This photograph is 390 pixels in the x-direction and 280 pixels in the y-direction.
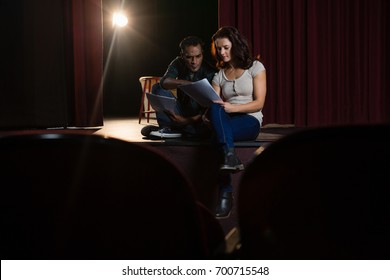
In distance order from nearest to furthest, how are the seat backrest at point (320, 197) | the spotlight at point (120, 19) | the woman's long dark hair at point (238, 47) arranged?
the seat backrest at point (320, 197) → the woman's long dark hair at point (238, 47) → the spotlight at point (120, 19)

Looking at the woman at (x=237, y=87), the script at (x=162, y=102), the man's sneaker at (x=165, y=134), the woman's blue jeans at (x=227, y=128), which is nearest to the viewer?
the woman's blue jeans at (x=227, y=128)

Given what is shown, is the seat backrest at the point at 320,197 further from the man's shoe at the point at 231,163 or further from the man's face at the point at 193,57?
the man's face at the point at 193,57

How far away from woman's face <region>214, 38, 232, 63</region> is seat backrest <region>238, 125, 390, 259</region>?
7.14 feet

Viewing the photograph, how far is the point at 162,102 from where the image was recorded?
3.00 m

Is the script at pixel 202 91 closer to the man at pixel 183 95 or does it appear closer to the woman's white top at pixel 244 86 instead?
the woman's white top at pixel 244 86

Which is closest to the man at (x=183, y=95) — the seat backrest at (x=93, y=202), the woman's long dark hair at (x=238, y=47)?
the woman's long dark hair at (x=238, y=47)

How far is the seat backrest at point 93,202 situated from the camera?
1.97 feet

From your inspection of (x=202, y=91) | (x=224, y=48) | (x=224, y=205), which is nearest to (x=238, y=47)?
(x=224, y=48)

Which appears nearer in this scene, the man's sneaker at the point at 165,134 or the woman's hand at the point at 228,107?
the woman's hand at the point at 228,107

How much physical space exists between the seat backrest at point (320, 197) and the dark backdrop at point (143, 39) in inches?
284

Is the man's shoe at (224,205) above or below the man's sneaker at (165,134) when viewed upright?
below

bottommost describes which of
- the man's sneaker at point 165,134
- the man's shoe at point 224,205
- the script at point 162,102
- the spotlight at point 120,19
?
the man's shoe at point 224,205
